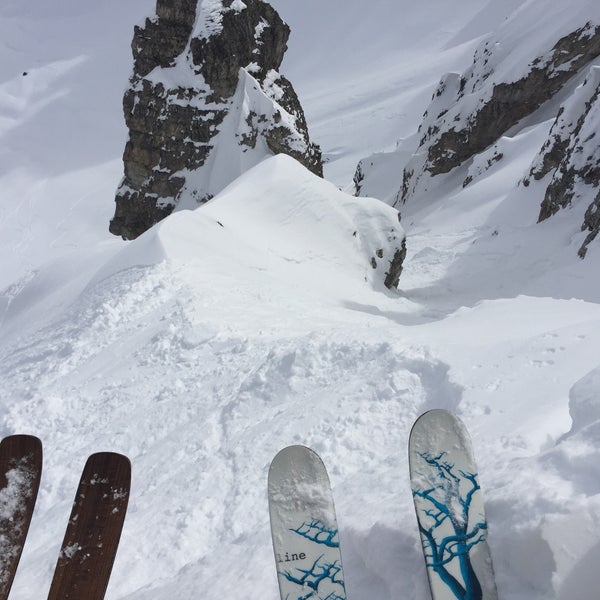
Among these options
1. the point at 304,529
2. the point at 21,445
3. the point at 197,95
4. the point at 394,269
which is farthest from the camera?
the point at 197,95

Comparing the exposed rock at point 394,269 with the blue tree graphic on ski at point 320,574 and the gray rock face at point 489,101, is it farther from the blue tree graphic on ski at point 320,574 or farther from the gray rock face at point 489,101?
the gray rock face at point 489,101

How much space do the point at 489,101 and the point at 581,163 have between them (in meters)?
22.1

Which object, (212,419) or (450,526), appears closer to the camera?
(450,526)

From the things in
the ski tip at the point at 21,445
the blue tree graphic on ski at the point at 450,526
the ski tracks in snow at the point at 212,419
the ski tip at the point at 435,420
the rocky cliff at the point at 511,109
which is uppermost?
the ski tip at the point at 435,420

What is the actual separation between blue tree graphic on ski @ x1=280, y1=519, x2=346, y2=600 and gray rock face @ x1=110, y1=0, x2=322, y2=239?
27043 millimetres

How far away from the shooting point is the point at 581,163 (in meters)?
17.0

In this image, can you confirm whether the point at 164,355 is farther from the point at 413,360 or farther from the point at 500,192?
the point at 500,192

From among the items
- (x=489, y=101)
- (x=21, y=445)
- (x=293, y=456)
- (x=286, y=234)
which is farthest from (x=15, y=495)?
(x=489, y=101)

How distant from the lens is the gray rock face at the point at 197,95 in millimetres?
29703

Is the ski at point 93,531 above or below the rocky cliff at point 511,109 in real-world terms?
above

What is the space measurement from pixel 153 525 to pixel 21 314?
6789mm

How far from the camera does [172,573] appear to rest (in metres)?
3.82

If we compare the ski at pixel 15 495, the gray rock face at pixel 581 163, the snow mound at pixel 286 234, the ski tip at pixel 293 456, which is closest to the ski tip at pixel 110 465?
the ski at pixel 15 495

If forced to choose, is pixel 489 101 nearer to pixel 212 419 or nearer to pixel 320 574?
pixel 212 419
